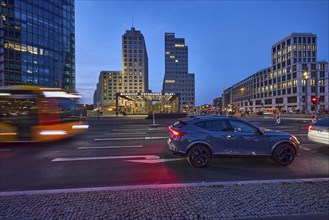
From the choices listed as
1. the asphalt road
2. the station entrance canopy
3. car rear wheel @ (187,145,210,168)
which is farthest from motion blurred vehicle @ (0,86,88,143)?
the station entrance canopy

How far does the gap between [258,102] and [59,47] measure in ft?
300

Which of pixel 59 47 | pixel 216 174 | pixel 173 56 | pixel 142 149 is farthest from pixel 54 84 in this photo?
pixel 173 56

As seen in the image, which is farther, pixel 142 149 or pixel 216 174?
pixel 142 149

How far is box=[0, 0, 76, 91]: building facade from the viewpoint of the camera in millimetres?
59219

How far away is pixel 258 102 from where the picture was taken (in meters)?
122

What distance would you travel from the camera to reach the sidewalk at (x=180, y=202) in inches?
161

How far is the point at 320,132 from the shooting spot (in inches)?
389

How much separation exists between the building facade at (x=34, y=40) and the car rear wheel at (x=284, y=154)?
54.3 m

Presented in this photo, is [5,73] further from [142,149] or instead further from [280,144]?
[280,144]

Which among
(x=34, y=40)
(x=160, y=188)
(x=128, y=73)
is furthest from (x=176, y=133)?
(x=128, y=73)

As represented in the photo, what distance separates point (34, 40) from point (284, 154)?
6875 cm

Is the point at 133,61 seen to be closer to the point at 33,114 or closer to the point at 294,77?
the point at 294,77

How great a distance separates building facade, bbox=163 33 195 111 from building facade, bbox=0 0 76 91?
88803 mm

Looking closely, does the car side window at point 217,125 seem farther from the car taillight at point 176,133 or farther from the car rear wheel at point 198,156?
the car taillight at point 176,133
